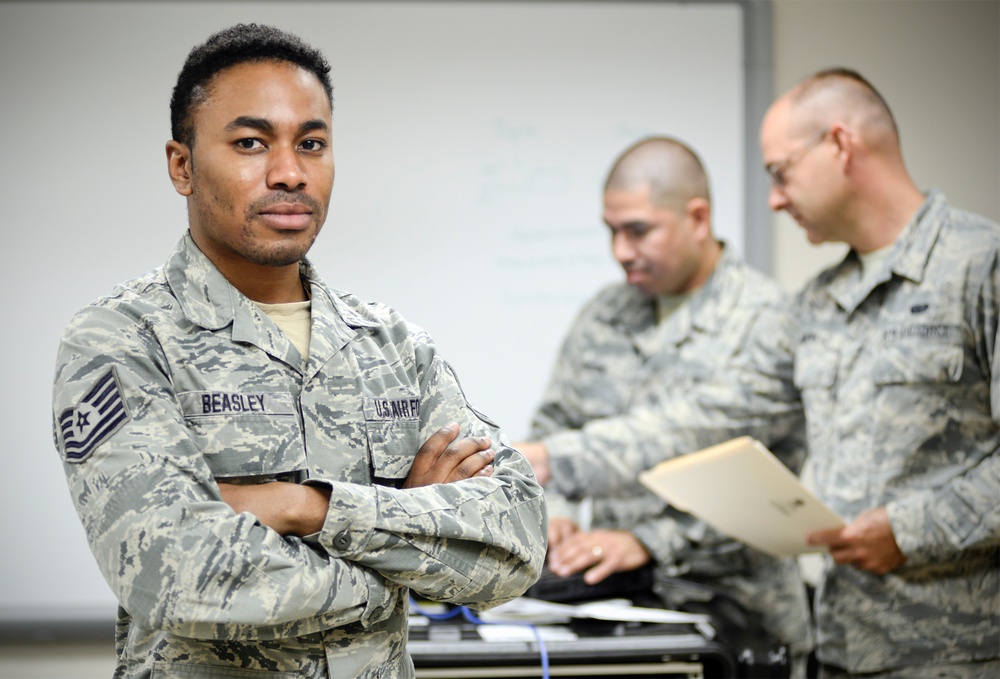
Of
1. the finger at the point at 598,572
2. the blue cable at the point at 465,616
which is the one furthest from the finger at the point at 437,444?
the finger at the point at 598,572

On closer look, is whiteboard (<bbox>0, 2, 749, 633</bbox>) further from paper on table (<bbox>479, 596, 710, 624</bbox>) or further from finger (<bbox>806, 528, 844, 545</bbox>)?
finger (<bbox>806, 528, 844, 545</bbox>)

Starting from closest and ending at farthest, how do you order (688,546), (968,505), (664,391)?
(968,505) < (688,546) < (664,391)

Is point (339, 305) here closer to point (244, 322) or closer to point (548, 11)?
point (244, 322)

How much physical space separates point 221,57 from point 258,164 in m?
0.15

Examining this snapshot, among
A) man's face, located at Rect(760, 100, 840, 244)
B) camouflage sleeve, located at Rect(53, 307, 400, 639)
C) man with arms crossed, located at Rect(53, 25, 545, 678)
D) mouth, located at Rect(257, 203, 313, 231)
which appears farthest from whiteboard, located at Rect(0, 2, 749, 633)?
camouflage sleeve, located at Rect(53, 307, 400, 639)

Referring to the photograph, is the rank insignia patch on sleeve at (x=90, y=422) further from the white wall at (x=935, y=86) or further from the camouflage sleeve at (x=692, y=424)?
the white wall at (x=935, y=86)

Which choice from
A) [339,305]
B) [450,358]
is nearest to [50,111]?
[450,358]

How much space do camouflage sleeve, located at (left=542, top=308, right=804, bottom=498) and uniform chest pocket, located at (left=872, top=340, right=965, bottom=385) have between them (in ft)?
1.27

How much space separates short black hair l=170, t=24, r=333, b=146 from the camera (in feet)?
3.96

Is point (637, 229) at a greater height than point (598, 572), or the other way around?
point (637, 229)

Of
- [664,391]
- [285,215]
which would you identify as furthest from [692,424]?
[285,215]

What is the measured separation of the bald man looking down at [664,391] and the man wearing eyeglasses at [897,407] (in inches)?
10.6

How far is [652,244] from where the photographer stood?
259 cm

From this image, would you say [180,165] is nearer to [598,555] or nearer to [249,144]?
[249,144]
